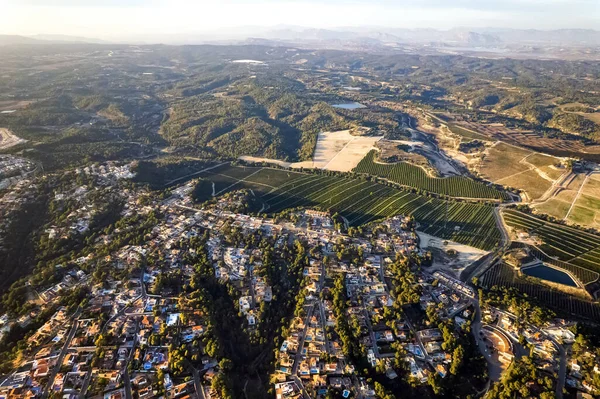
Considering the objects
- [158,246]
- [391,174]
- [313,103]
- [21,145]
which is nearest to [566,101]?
[313,103]

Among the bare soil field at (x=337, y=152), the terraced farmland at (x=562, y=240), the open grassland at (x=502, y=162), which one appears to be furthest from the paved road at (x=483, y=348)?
the bare soil field at (x=337, y=152)

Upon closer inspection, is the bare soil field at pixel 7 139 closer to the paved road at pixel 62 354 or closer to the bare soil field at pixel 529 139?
the paved road at pixel 62 354

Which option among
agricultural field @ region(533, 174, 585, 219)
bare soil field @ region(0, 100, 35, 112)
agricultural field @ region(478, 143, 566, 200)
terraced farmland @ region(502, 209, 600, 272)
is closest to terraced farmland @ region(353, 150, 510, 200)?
agricultural field @ region(533, 174, 585, 219)

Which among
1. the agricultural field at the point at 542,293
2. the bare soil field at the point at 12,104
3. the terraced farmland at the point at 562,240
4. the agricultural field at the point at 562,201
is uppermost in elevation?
the bare soil field at the point at 12,104

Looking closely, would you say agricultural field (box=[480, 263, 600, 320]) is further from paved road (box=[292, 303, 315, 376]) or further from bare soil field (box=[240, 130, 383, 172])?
bare soil field (box=[240, 130, 383, 172])

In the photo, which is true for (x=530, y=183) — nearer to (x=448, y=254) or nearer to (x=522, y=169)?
(x=522, y=169)
